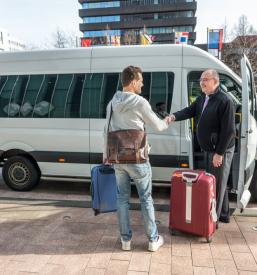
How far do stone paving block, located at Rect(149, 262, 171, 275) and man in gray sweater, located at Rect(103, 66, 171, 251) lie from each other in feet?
0.89

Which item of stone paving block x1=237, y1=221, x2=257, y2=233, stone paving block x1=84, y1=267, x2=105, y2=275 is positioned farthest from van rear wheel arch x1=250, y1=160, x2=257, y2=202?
stone paving block x1=84, y1=267, x2=105, y2=275

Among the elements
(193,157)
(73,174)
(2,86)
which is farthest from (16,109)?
(193,157)

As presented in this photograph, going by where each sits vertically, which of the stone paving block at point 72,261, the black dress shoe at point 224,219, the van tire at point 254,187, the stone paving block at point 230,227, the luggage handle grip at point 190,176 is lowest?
the stone paving block at point 72,261

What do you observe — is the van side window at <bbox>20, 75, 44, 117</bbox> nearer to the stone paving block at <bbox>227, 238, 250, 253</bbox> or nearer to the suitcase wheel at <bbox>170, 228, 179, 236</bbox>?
the suitcase wheel at <bbox>170, 228, 179, 236</bbox>

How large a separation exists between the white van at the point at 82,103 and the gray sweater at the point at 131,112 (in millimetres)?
1854

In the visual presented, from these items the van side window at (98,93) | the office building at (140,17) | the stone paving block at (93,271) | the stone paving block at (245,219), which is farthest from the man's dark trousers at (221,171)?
the office building at (140,17)

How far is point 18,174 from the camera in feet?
19.0

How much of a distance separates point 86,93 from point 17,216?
83.9 inches

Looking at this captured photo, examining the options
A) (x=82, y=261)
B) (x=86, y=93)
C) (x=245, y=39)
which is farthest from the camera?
(x=245, y=39)

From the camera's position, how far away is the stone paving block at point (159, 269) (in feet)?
10.3

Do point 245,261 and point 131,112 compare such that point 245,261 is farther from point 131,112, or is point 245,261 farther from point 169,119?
point 131,112

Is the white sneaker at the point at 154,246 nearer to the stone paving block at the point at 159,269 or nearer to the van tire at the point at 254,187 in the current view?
the stone paving block at the point at 159,269

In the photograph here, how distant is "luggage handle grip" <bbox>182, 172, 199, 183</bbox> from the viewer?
11.8 ft

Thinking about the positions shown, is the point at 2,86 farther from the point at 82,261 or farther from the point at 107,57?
the point at 82,261
